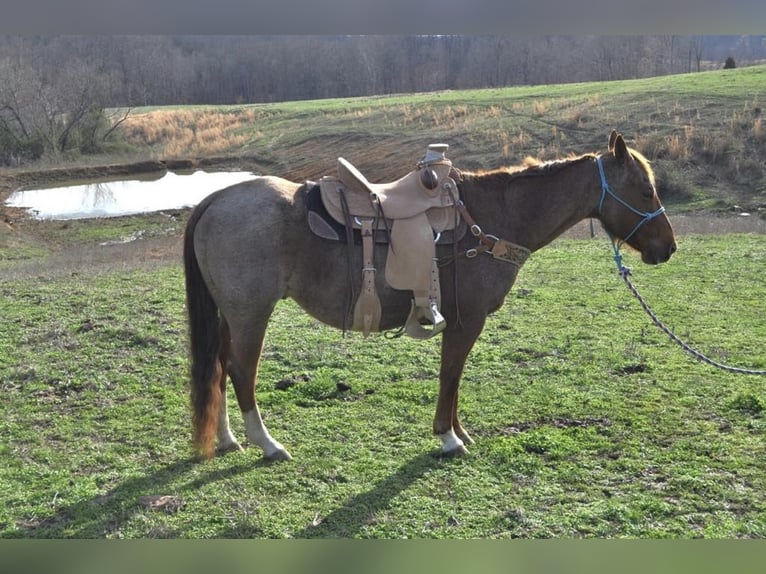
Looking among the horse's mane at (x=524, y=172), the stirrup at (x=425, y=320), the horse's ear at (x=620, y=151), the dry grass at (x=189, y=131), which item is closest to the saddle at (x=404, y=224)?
the stirrup at (x=425, y=320)

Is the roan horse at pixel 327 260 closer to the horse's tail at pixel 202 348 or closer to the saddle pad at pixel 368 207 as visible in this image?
the horse's tail at pixel 202 348

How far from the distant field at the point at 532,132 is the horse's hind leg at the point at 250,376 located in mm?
15864

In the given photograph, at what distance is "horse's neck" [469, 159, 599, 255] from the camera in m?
4.60

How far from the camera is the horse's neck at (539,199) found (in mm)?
4602

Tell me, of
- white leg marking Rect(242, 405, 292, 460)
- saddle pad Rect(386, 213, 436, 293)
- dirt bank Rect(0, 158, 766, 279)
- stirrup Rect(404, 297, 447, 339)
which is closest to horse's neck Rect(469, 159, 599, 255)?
saddle pad Rect(386, 213, 436, 293)

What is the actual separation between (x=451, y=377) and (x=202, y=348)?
1.76m

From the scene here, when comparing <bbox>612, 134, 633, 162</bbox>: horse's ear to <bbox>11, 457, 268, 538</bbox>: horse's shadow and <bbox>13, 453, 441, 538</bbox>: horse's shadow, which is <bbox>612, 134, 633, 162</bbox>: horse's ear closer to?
<bbox>13, 453, 441, 538</bbox>: horse's shadow

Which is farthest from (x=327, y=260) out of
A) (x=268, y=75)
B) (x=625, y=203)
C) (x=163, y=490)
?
(x=268, y=75)

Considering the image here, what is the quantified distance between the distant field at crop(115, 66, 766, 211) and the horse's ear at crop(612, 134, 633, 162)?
46.2 feet

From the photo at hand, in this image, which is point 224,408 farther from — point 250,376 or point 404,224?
point 404,224

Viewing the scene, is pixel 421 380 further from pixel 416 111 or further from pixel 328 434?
pixel 416 111

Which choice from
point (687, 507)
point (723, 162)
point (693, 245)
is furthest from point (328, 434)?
point (723, 162)

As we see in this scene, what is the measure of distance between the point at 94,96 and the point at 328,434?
30.2 m

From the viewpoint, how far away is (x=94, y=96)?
3003cm
